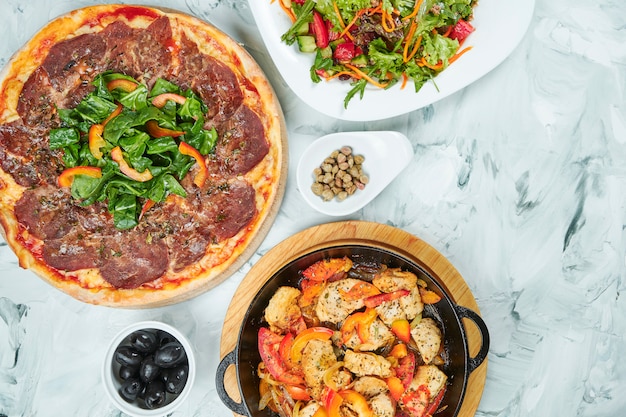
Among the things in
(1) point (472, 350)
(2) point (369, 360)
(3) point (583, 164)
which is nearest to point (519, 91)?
(3) point (583, 164)

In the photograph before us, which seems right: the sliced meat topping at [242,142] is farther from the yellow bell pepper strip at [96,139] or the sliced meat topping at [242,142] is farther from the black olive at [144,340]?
the black olive at [144,340]

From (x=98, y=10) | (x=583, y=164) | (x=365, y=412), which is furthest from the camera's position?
(x=583, y=164)

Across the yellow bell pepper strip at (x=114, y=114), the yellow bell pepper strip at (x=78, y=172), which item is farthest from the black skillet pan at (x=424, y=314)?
the yellow bell pepper strip at (x=114, y=114)

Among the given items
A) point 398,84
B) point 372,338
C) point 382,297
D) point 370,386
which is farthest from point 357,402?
point 398,84

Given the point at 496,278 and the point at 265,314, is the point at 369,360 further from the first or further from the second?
the point at 496,278

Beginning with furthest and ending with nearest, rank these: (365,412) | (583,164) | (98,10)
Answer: (583,164)
(98,10)
(365,412)

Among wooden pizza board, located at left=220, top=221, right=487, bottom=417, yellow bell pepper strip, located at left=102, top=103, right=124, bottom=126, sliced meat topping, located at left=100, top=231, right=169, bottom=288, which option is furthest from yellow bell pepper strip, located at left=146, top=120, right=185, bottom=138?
wooden pizza board, located at left=220, top=221, right=487, bottom=417

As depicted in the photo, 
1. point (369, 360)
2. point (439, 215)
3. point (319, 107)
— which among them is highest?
point (319, 107)

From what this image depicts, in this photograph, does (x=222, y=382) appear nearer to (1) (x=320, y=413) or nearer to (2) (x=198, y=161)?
(1) (x=320, y=413)
